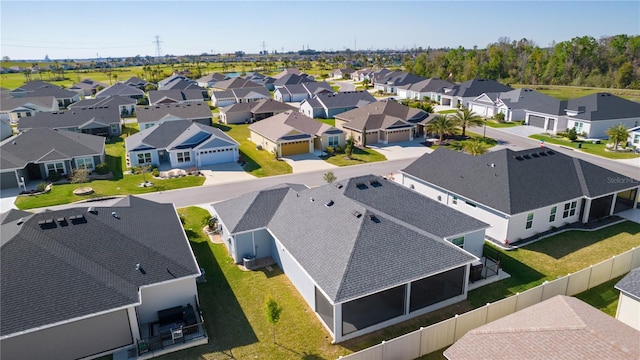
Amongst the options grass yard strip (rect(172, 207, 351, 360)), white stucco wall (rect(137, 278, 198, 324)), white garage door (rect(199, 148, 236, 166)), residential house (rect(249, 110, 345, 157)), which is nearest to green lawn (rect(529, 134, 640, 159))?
residential house (rect(249, 110, 345, 157))

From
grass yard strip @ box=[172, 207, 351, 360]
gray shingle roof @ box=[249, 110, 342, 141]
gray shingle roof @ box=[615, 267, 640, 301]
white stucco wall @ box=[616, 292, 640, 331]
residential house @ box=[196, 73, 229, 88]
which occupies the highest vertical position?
residential house @ box=[196, 73, 229, 88]

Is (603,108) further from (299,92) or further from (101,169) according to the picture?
(101,169)

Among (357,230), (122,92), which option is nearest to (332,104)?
(122,92)

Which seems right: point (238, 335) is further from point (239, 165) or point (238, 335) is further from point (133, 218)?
point (239, 165)

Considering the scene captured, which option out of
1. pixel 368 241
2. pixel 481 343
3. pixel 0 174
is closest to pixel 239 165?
pixel 0 174

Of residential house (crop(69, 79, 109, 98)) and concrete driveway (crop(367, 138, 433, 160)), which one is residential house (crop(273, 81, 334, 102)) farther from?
residential house (crop(69, 79, 109, 98))

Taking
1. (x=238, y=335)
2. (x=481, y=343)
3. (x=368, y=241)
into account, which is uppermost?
(x=368, y=241)
